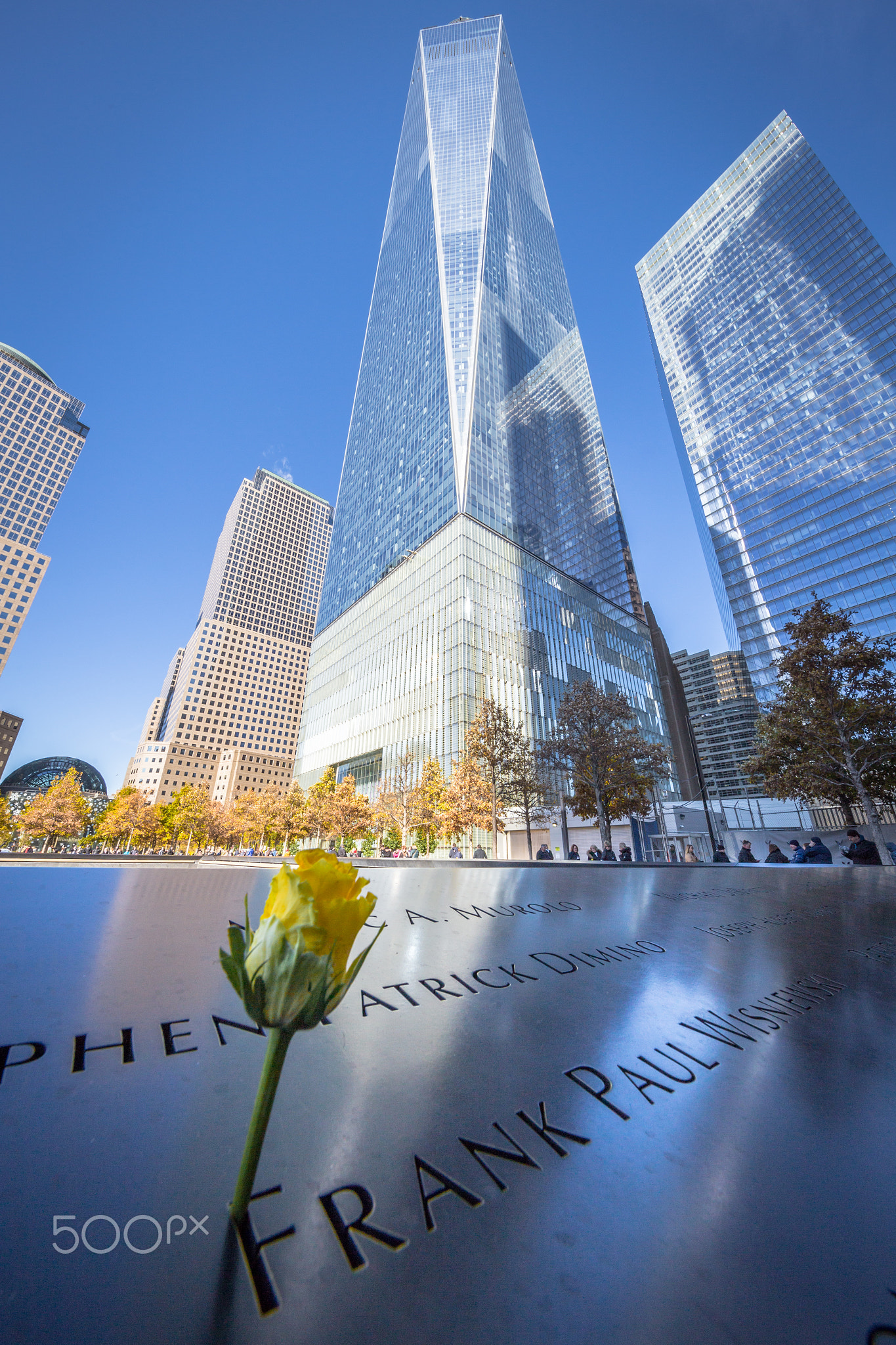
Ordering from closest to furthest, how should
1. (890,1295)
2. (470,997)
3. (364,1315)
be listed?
(364,1315) < (890,1295) < (470,997)

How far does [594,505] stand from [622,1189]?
Result: 248ft

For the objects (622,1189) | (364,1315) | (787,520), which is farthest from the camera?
(787,520)

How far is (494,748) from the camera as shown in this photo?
2700 centimetres

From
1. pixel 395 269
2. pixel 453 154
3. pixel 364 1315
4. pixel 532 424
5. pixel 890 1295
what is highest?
pixel 453 154

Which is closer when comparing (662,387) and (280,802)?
(280,802)

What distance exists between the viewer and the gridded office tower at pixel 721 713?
90.8 m

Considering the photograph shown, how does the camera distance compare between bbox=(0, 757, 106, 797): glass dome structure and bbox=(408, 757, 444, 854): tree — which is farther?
bbox=(0, 757, 106, 797): glass dome structure

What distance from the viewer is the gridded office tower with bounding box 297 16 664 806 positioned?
45.7 meters

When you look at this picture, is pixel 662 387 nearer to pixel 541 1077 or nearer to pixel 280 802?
pixel 280 802

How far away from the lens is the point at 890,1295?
75 cm

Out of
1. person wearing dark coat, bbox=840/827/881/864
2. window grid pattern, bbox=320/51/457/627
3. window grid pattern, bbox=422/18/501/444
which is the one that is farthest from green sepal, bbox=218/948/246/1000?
window grid pattern, bbox=422/18/501/444

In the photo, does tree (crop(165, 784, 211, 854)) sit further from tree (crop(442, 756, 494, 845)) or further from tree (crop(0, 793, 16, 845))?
tree (crop(442, 756, 494, 845))

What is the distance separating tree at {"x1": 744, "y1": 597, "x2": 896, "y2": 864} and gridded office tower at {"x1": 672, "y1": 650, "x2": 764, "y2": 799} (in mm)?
68962

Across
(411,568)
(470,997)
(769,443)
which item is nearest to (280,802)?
(411,568)
